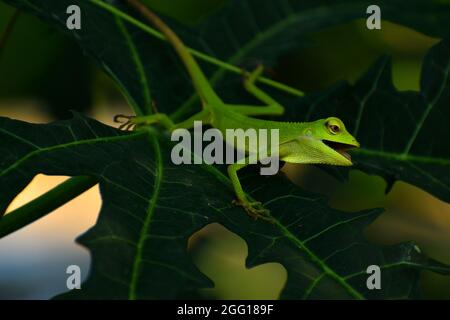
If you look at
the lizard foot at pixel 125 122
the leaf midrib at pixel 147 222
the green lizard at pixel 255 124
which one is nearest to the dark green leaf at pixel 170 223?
the leaf midrib at pixel 147 222

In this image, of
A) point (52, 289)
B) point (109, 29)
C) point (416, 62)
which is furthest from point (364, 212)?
point (416, 62)

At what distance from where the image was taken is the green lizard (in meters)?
3.10

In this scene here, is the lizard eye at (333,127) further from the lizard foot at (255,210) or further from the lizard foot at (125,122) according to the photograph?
the lizard foot at (125,122)

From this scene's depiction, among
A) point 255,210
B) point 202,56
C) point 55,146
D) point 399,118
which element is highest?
point 202,56

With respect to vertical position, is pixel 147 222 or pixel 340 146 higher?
pixel 340 146

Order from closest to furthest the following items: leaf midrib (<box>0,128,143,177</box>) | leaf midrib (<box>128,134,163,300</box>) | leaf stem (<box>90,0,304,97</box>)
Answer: leaf midrib (<box>128,134,163,300</box>) → leaf midrib (<box>0,128,143,177</box>) → leaf stem (<box>90,0,304,97</box>)

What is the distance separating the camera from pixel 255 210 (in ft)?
8.58

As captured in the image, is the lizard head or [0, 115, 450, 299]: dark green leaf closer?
[0, 115, 450, 299]: dark green leaf

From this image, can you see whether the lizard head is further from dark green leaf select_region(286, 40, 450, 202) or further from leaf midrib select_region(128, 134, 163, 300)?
leaf midrib select_region(128, 134, 163, 300)

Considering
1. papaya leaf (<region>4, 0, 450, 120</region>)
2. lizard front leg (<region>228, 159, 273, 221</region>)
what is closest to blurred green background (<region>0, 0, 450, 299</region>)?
papaya leaf (<region>4, 0, 450, 120</region>)

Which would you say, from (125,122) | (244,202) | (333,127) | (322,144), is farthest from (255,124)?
(244,202)

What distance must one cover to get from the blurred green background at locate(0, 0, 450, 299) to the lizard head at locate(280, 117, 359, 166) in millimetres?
1107

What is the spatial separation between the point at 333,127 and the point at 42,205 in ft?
4.45

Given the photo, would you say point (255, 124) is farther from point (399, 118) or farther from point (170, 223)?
point (170, 223)
